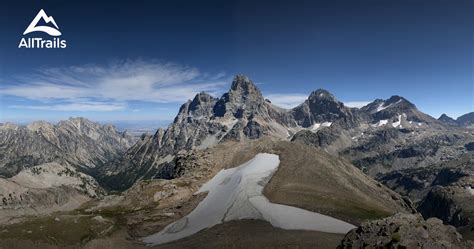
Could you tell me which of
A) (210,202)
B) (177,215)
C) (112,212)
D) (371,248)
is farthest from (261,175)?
(371,248)

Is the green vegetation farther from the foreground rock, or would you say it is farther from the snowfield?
the foreground rock

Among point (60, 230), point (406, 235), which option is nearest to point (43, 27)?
point (60, 230)

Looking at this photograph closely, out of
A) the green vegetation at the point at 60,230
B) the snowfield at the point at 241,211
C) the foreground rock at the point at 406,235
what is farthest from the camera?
the green vegetation at the point at 60,230

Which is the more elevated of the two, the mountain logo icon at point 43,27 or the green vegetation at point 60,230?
→ the mountain logo icon at point 43,27

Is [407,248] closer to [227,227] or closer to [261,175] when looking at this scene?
[227,227]

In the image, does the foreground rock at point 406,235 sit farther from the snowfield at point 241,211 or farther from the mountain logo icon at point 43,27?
the mountain logo icon at point 43,27

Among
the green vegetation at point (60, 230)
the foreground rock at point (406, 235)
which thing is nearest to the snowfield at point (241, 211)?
the green vegetation at point (60, 230)

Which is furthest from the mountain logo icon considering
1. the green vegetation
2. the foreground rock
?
the foreground rock

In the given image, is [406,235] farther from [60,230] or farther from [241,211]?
[60,230]
